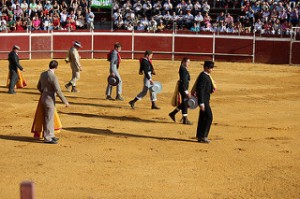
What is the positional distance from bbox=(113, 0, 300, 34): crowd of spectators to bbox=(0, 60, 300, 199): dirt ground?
1155 cm

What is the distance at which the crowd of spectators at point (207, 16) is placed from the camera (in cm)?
3238

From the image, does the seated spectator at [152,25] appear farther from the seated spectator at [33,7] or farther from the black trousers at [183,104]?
the black trousers at [183,104]

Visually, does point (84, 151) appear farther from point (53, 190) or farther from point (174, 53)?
point (174, 53)

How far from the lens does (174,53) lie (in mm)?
32281

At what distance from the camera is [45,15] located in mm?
33344

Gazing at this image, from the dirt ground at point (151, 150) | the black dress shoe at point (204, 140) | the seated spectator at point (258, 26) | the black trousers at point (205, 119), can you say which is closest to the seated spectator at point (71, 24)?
the seated spectator at point (258, 26)

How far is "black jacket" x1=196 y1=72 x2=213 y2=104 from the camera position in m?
13.2

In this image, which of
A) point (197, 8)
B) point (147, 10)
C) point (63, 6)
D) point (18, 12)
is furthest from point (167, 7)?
point (18, 12)

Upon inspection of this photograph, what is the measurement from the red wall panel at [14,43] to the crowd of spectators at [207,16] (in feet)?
18.4

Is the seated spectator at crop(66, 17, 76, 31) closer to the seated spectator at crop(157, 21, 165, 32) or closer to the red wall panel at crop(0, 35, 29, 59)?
the red wall panel at crop(0, 35, 29, 59)

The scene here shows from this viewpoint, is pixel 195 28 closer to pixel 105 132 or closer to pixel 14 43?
pixel 14 43

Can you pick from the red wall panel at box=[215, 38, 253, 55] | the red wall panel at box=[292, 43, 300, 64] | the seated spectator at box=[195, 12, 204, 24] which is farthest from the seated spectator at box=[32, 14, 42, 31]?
the red wall panel at box=[292, 43, 300, 64]

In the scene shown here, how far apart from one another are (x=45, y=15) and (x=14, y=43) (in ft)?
10.9

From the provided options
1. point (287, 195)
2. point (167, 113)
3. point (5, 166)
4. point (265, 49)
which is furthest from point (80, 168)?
point (265, 49)
